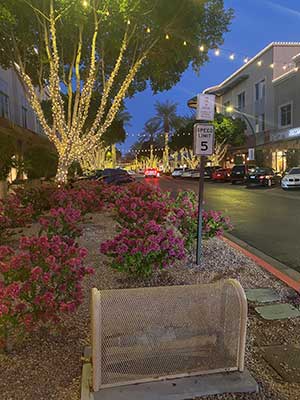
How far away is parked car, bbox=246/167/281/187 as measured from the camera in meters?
31.1

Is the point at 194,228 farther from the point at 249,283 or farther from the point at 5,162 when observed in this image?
the point at 5,162

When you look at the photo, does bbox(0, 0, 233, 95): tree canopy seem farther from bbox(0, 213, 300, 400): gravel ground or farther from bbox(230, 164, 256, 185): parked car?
bbox(230, 164, 256, 185): parked car

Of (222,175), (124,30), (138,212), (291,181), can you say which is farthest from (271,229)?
(222,175)

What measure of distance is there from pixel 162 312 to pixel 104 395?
0.71 m

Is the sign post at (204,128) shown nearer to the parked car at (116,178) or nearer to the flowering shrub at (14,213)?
the flowering shrub at (14,213)

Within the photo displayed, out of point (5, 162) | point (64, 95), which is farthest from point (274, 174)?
point (5, 162)

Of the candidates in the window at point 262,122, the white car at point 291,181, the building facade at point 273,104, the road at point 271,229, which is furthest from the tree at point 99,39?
the window at point 262,122

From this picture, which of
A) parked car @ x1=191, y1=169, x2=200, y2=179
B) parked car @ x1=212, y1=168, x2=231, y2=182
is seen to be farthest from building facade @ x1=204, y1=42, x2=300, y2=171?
parked car @ x1=191, y1=169, x2=200, y2=179

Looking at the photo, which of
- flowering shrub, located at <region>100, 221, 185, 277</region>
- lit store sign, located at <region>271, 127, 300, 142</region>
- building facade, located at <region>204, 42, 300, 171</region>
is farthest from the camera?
building facade, located at <region>204, 42, 300, 171</region>

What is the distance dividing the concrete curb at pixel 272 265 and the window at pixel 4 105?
2386 cm

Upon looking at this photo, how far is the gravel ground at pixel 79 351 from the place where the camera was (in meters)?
3.12

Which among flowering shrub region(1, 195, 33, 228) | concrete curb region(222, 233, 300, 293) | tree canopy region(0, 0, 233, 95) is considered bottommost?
concrete curb region(222, 233, 300, 293)

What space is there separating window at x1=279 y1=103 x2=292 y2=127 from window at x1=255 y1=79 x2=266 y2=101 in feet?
20.3

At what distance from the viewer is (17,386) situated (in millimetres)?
3145
